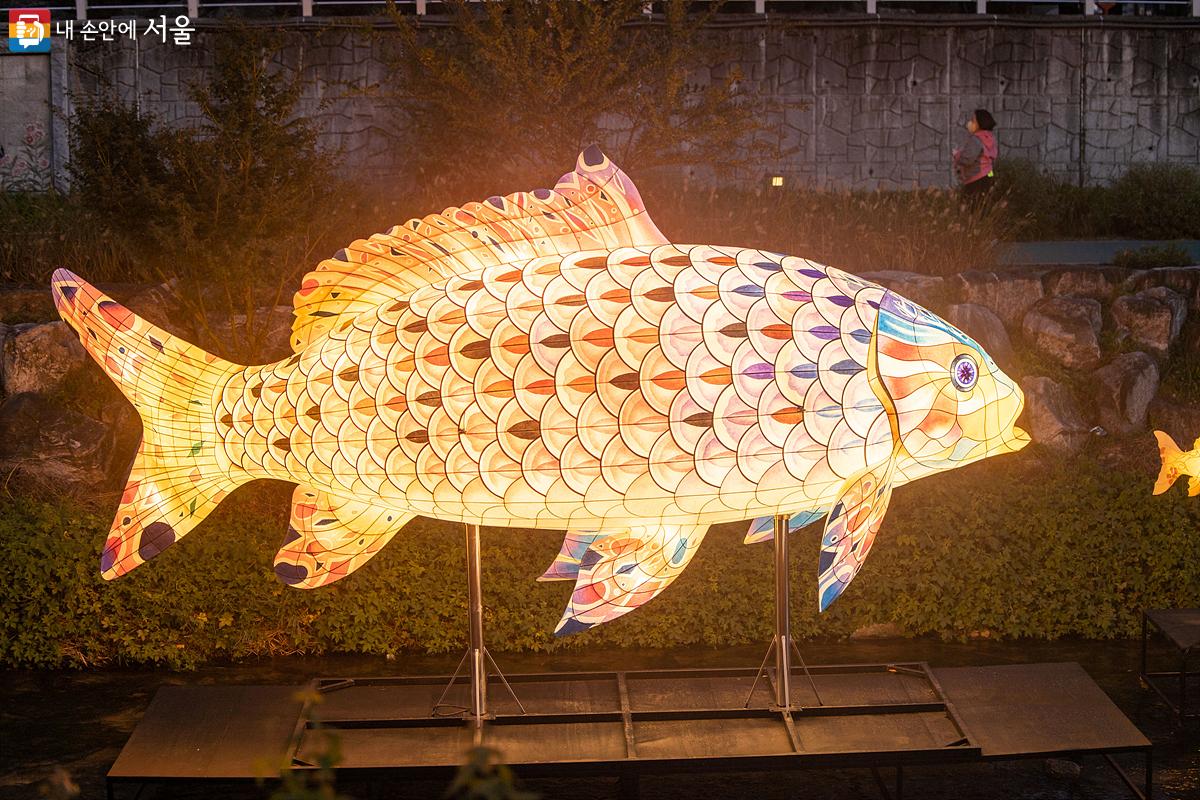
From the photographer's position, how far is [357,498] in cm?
525

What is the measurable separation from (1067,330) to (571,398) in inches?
224

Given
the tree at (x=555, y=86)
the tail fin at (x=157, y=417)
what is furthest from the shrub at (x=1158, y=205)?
the tail fin at (x=157, y=417)

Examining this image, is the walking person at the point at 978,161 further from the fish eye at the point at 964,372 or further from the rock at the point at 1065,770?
the fish eye at the point at 964,372

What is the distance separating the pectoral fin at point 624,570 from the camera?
501cm

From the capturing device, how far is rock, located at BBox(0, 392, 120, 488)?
8508 mm

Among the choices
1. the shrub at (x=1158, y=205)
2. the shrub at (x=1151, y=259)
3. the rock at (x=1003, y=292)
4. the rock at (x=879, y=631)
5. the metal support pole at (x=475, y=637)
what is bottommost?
the rock at (x=879, y=631)

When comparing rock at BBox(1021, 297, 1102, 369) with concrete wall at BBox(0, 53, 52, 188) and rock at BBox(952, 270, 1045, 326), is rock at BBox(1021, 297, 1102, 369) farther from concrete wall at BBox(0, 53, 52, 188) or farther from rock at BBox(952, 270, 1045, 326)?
concrete wall at BBox(0, 53, 52, 188)

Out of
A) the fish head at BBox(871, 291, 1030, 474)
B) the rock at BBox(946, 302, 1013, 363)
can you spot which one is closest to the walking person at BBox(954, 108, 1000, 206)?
the rock at BBox(946, 302, 1013, 363)

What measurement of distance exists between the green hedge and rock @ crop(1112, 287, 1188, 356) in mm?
2170

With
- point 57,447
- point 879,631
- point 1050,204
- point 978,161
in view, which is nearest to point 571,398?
point 879,631

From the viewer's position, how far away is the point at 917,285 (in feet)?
31.6

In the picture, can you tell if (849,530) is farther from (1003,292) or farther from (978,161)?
(978,161)

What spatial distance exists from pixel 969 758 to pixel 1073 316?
515 centimetres

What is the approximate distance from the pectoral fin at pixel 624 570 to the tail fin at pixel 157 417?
1411 mm
